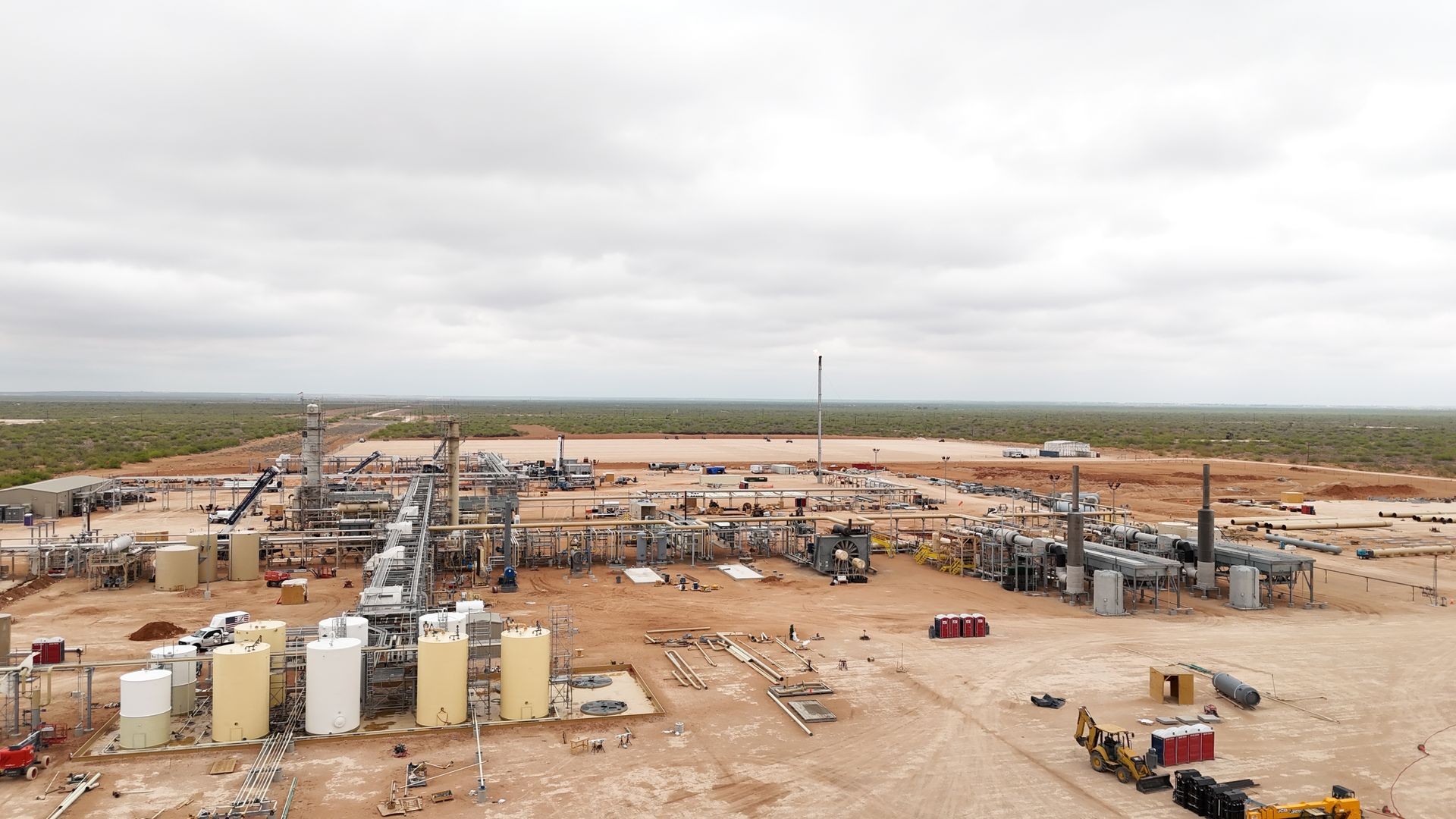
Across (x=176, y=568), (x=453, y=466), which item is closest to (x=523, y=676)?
(x=176, y=568)

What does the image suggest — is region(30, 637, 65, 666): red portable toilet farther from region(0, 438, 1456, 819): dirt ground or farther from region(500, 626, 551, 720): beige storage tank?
region(500, 626, 551, 720): beige storage tank

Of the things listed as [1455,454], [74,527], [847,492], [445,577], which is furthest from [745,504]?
[1455,454]

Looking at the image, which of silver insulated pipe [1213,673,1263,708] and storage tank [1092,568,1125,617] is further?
storage tank [1092,568,1125,617]

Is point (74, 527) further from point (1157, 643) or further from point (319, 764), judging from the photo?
point (1157, 643)

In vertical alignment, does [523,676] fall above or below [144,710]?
above

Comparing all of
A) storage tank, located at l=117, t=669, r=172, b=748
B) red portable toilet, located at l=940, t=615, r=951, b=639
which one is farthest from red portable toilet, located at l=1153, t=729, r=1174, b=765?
storage tank, located at l=117, t=669, r=172, b=748

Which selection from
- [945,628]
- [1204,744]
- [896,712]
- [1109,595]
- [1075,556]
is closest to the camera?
[1204,744]

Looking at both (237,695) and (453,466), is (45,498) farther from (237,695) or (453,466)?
(237,695)
